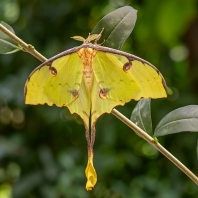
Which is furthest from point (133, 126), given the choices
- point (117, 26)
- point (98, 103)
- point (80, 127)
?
point (80, 127)

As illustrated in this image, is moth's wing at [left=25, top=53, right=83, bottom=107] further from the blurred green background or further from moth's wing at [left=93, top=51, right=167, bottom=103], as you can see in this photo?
the blurred green background

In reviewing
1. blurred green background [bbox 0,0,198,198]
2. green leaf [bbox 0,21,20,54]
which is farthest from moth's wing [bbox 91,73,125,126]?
blurred green background [bbox 0,0,198,198]

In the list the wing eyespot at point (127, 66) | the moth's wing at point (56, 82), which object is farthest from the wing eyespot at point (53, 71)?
the wing eyespot at point (127, 66)

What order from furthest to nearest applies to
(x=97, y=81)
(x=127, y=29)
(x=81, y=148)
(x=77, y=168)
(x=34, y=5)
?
(x=34, y=5) < (x=81, y=148) < (x=77, y=168) < (x=127, y=29) < (x=97, y=81)

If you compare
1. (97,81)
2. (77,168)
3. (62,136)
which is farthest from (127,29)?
(62,136)

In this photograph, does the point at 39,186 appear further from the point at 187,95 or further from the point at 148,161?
the point at 187,95

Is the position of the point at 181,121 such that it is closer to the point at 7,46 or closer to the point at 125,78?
the point at 125,78
